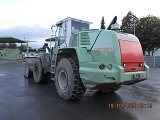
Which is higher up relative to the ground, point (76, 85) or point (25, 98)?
point (76, 85)

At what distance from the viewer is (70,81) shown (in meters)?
6.55

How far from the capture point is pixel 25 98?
23.5 feet

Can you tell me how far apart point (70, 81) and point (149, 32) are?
32.9 m

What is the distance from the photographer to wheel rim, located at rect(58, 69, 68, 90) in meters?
7.02

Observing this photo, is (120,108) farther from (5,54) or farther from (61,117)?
(5,54)

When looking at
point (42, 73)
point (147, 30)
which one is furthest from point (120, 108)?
point (147, 30)

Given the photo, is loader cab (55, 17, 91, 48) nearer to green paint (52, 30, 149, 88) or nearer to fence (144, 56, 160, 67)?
green paint (52, 30, 149, 88)

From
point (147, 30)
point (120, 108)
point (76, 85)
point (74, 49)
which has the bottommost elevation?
point (120, 108)

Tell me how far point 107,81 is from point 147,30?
110 feet

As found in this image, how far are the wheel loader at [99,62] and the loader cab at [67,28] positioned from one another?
578 millimetres

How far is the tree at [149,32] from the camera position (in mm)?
36125

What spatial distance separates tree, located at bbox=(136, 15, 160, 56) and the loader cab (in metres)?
29.5
